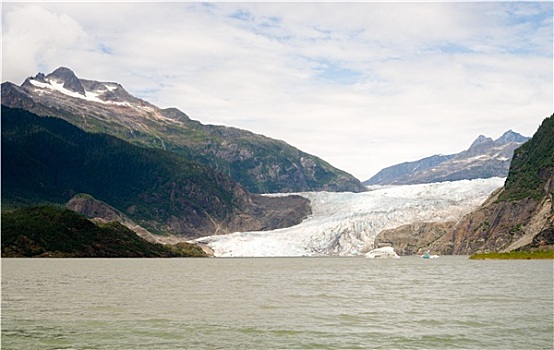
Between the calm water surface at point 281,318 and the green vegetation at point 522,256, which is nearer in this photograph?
the calm water surface at point 281,318

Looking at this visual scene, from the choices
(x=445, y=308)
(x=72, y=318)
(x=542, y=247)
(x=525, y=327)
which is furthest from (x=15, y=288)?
(x=542, y=247)

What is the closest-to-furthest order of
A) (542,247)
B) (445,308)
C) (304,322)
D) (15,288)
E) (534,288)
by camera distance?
(304,322) → (445,308) → (534,288) → (15,288) → (542,247)

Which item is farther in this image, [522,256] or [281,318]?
[522,256]

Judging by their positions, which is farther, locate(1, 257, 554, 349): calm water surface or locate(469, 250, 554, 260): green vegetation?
locate(469, 250, 554, 260): green vegetation

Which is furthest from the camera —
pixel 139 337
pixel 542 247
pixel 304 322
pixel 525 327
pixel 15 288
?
pixel 542 247

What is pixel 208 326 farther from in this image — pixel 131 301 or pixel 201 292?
pixel 201 292

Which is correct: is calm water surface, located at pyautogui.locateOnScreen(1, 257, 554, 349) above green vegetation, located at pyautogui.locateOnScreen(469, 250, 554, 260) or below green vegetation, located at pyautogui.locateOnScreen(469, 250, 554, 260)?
above

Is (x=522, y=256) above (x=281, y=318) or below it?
below

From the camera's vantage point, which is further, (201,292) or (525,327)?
(201,292)

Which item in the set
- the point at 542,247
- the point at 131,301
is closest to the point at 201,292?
the point at 131,301

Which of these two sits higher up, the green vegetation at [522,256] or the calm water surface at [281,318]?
the calm water surface at [281,318]
